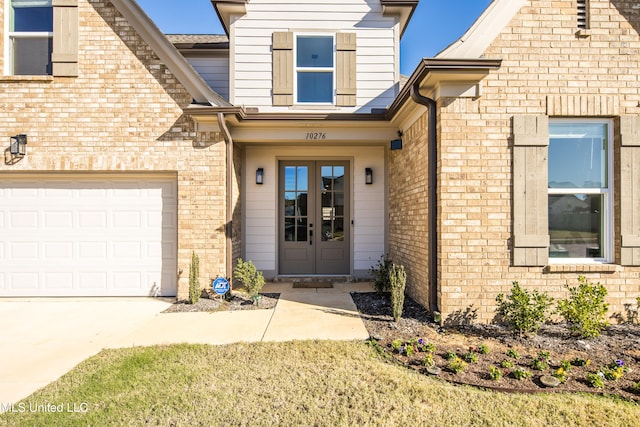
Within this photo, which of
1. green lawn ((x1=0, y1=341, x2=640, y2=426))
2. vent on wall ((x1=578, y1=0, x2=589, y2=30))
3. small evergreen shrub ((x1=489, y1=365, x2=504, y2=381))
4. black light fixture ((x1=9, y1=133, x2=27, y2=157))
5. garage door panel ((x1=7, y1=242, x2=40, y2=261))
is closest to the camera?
green lawn ((x1=0, y1=341, x2=640, y2=426))

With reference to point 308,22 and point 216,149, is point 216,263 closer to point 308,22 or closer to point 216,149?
point 216,149

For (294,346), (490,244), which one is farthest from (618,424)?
(294,346)

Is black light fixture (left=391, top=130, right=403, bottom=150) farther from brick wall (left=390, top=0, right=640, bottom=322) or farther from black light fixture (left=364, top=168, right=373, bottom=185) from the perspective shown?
brick wall (left=390, top=0, right=640, bottom=322)

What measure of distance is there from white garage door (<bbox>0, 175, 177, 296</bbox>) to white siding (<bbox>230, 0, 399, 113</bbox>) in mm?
2723

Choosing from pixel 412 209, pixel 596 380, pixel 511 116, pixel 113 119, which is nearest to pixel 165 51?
pixel 113 119

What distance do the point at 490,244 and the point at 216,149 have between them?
4.79 meters

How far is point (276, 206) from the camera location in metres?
7.73

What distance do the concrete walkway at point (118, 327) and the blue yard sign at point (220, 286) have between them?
561 millimetres

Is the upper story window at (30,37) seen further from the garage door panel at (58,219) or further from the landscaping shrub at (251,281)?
the landscaping shrub at (251,281)

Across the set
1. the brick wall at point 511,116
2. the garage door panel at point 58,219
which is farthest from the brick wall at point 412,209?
the garage door panel at point 58,219

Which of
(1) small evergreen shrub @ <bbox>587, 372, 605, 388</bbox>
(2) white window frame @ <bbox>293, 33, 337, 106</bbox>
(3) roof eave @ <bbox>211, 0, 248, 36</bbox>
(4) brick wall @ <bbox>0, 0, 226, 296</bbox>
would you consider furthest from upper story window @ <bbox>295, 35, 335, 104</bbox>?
(1) small evergreen shrub @ <bbox>587, 372, 605, 388</bbox>

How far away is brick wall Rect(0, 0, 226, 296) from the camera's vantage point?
6.06 m

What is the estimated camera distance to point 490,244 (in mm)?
4637

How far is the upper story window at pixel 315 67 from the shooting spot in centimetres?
734
